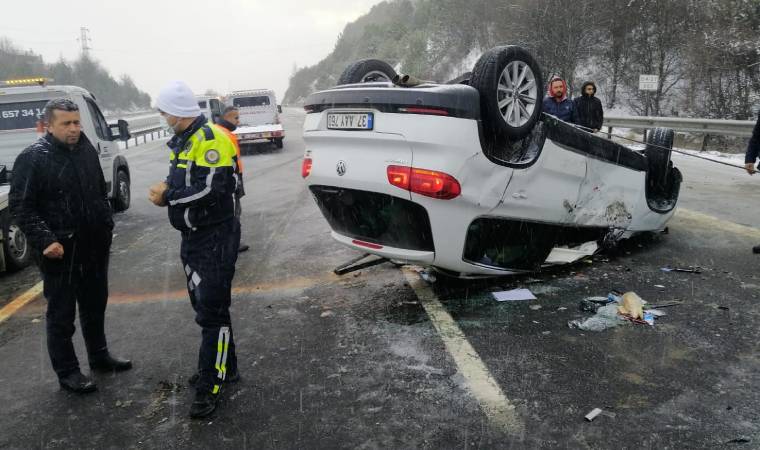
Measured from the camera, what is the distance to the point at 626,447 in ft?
8.45

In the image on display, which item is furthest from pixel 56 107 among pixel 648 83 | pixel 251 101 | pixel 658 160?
pixel 251 101

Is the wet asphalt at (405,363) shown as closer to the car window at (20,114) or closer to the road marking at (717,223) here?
the road marking at (717,223)

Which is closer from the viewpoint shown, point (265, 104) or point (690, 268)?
point (690, 268)

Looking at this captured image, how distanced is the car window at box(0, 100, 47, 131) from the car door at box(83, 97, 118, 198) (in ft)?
2.19

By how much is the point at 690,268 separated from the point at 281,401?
4013mm

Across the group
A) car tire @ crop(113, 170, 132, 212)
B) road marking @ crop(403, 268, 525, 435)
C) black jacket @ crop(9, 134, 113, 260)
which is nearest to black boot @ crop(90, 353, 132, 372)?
black jacket @ crop(9, 134, 113, 260)

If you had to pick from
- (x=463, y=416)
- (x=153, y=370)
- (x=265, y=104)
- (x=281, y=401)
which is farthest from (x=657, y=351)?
(x=265, y=104)

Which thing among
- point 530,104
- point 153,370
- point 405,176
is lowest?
point 153,370

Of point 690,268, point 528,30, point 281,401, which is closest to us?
point 281,401

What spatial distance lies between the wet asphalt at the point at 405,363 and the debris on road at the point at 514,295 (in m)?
0.10

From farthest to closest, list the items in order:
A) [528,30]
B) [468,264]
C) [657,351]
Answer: [528,30] → [468,264] → [657,351]

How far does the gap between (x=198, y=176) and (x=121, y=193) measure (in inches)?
288

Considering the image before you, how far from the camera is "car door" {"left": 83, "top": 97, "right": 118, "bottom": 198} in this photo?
28.6 ft

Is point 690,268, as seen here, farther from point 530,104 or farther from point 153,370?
point 153,370
